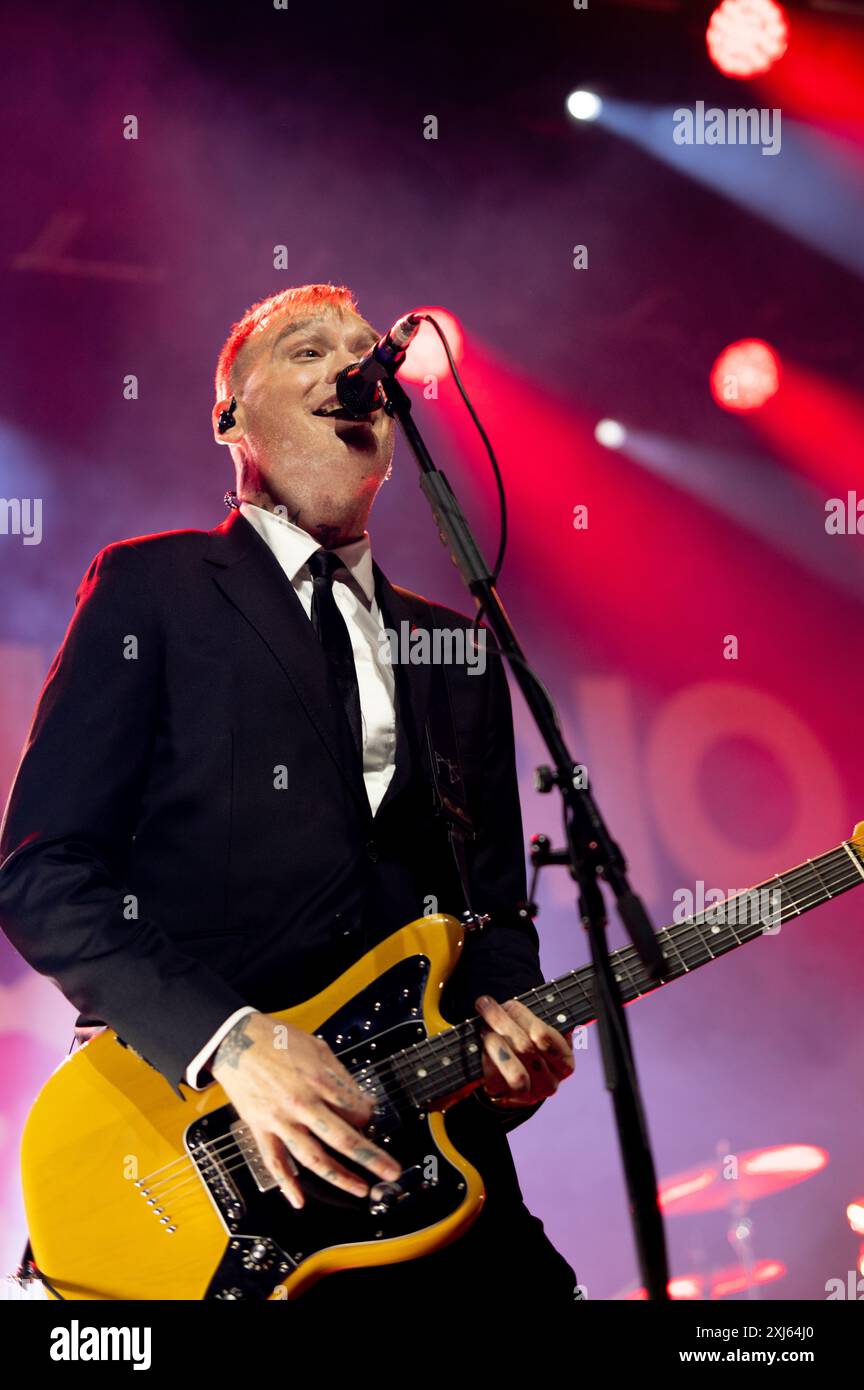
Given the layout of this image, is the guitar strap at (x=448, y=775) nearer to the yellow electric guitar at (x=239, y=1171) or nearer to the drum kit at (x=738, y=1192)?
the yellow electric guitar at (x=239, y=1171)

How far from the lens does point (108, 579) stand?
107 inches

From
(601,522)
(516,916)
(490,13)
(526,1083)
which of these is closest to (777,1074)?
(601,522)

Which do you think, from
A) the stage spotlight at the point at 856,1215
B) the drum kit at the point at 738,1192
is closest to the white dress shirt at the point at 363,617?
the drum kit at the point at 738,1192

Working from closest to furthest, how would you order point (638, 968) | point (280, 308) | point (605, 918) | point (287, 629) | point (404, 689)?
1. point (605, 918)
2. point (638, 968)
3. point (287, 629)
4. point (404, 689)
5. point (280, 308)

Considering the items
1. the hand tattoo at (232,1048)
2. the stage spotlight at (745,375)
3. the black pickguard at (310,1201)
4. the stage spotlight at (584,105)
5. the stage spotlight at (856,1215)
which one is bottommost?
the stage spotlight at (856,1215)

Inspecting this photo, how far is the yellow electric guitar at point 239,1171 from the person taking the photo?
7.09 ft

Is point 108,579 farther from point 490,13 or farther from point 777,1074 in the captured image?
point 777,1074

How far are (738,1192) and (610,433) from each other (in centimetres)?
415

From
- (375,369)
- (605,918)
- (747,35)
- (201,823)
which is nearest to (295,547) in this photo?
(375,369)

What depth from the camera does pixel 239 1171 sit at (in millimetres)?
2236

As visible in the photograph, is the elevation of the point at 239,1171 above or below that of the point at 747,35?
below

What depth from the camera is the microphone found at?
7.68ft

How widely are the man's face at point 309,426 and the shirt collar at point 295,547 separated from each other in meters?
0.06

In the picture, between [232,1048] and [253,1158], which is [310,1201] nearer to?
[253,1158]
